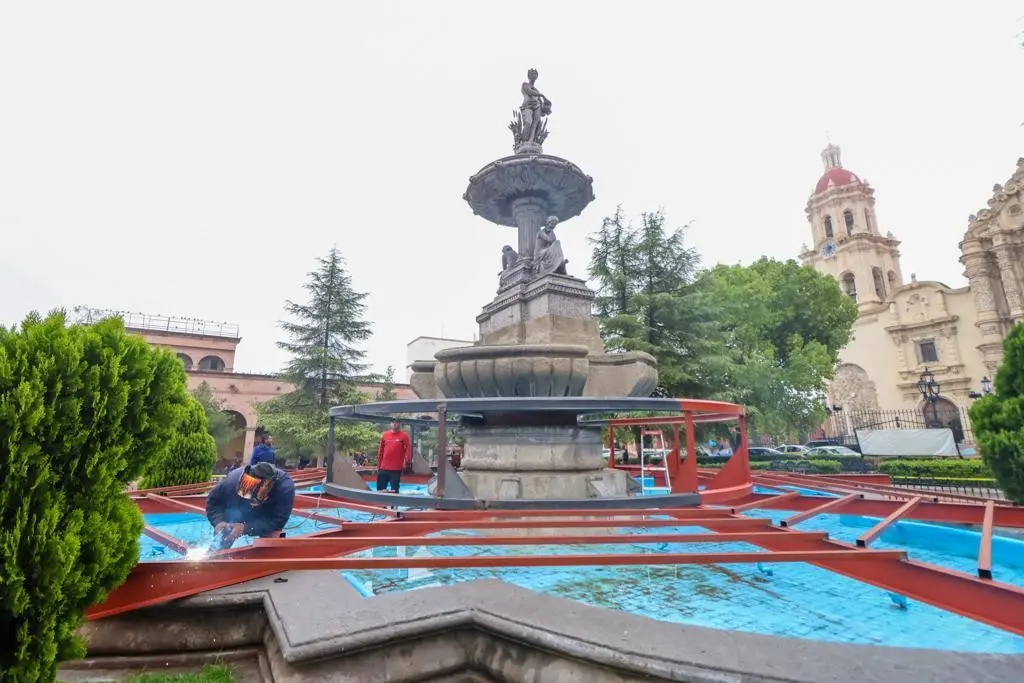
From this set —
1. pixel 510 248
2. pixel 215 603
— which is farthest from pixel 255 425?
pixel 215 603

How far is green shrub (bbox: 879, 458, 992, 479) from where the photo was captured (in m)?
14.1

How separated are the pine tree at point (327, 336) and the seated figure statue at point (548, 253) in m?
18.1

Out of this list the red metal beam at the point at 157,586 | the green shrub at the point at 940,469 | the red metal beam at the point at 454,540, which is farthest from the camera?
Result: the green shrub at the point at 940,469

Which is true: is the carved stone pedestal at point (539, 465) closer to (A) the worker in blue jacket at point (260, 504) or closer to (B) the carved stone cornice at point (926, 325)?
(A) the worker in blue jacket at point (260, 504)

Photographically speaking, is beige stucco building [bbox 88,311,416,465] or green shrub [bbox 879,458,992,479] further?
beige stucco building [bbox 88,311,416,465]

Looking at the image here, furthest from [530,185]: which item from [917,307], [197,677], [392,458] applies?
[917,307]

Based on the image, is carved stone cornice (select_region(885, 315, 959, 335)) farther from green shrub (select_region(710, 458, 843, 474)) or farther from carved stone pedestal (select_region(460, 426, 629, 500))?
carved stone pedestal (select_region(460, 426, 629, 500))

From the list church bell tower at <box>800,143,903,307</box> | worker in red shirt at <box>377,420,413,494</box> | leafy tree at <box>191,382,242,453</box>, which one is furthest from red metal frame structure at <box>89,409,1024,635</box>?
church bell tower at <box>800,143,903,307</box>

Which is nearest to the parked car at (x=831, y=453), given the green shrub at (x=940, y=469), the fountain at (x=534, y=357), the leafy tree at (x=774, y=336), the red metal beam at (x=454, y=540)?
the leafy tree at (x=774, y=336)

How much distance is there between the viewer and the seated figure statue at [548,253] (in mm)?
8602

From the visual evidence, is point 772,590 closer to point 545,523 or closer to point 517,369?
point 545,523

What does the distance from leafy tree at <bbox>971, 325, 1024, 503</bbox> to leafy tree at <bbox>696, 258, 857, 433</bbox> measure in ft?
34.1

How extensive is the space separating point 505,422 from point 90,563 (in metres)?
5.12

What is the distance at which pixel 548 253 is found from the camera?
873 centimetres
